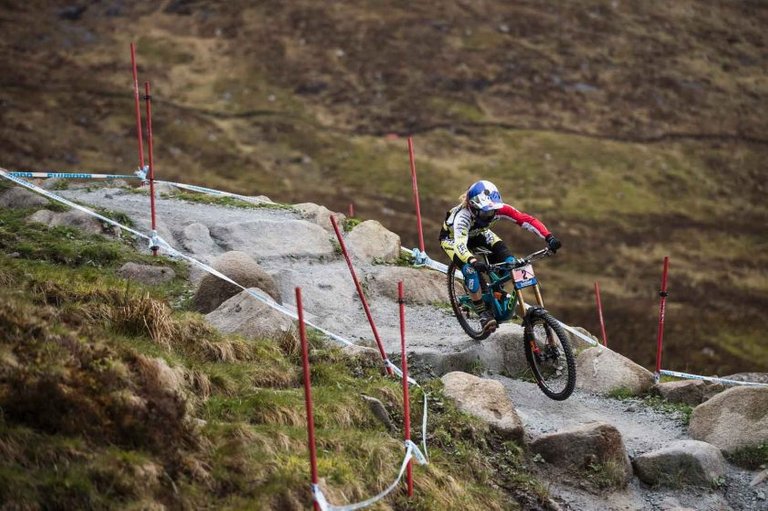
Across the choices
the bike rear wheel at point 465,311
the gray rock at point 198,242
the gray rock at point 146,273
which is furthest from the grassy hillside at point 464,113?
the gray rock at point 146,273

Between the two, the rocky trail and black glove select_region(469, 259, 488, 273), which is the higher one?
black glove select_region(469, 259, 488, 273)

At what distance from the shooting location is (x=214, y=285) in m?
15.4

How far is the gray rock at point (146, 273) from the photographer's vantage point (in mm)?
16188

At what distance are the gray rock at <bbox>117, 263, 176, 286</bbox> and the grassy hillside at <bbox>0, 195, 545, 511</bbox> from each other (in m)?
2.24

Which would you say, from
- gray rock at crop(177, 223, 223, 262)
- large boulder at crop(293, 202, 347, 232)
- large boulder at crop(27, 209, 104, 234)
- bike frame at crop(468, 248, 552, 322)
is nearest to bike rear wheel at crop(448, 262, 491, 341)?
bike frame at crop(468, 248, 552, 322)

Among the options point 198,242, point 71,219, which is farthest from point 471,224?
point 71,219

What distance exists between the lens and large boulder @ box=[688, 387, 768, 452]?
12852 mm

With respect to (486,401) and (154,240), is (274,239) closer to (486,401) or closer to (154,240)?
(154,240)

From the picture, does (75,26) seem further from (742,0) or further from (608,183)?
(742,0)

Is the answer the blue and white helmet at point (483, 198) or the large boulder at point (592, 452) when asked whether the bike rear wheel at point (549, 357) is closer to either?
the large boulder at point (592, 452)

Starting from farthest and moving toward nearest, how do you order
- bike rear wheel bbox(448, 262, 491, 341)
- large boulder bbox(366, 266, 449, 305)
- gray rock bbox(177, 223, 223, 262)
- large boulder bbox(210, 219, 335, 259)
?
large boulder bbox(210, 219, 335, 259) → large boulder bbox(366, 266, 449, 305) → gray rock bbox(177, 223, 223, 262) → bike rear wheel bbox(448, 262, 491, 341)

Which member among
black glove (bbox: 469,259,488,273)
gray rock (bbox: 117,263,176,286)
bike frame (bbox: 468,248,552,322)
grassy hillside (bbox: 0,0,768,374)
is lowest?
grassy hillside (bbox: 0,0,768,374)

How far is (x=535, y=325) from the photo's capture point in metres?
14.8

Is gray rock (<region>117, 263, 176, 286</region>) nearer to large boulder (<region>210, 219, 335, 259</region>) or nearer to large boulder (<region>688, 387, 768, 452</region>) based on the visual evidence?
large boulder (<region>210, 219, 335, 259</region>)
